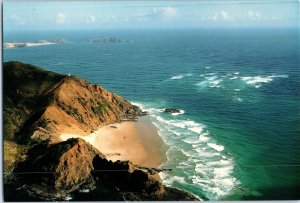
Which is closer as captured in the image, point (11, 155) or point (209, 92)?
point (11, 155)

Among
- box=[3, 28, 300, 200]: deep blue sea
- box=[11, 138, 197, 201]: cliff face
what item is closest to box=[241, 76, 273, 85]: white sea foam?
box=[3, 28, 300, 200]: deep blue sea

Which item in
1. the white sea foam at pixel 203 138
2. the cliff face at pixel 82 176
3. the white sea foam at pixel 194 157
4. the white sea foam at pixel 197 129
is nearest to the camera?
the cliff face at pixel 82 176

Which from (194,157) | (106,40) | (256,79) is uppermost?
(106,40)

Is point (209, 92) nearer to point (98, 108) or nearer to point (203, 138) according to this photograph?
point (203, 138)

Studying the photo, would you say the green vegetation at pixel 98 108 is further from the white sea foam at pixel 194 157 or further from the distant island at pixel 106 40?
the distant island at pixel 106 40

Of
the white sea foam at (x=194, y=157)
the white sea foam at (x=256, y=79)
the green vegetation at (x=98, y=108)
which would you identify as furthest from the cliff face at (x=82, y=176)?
the white sea foam at (x=256, y=79)

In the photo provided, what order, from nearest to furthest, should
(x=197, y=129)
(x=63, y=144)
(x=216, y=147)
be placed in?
(x=63, y=144)
(x=216, y=147)
(x=197, y=129)

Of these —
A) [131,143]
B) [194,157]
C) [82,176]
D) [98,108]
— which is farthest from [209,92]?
[82,176]

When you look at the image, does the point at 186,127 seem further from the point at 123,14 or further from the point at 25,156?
the point at 25,156
